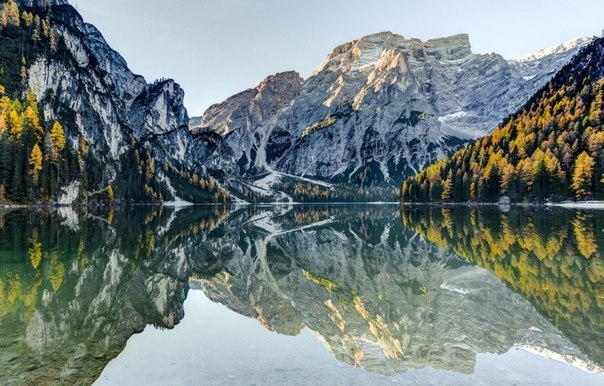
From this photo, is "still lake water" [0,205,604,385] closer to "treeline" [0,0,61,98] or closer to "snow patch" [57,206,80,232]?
"snow patch" [57,206,80,232]

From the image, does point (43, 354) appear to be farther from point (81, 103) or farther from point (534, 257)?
point (81, 103)

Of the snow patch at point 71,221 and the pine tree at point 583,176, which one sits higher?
the pine tree at point 583,176

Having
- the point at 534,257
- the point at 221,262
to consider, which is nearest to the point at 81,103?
the point at 221,262

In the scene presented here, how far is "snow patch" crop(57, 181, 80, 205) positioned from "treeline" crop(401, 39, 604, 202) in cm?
12288

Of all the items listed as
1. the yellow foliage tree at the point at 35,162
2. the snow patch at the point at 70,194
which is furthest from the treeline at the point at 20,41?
the yellow foliage tree at the point at 35,162

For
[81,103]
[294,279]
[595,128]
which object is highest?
[81,103]

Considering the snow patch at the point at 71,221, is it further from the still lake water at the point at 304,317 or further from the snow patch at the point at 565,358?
the snow patch at the point at 565,358

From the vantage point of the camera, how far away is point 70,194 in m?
128

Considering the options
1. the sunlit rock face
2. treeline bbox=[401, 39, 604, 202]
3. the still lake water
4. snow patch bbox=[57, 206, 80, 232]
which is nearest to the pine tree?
treeline bbox=[401, 39, 604, 202]

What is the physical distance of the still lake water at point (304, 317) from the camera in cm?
1084

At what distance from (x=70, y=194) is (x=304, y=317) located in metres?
131

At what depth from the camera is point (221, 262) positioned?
3053 centimetres

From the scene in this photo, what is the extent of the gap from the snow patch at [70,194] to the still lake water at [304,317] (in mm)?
104209

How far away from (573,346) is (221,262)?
74.5ft
